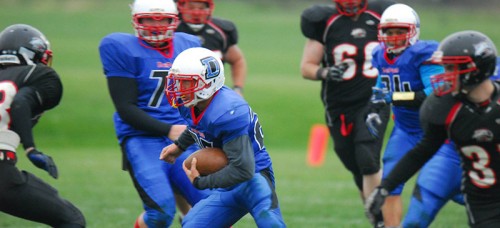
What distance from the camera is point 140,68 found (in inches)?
239

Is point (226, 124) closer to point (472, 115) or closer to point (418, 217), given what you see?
point (472, 115)

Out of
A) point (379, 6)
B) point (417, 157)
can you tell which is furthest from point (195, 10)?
point (417, 157)

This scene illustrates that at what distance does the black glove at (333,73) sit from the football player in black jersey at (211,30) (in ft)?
2.96

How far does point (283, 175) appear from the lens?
1173 centimetres

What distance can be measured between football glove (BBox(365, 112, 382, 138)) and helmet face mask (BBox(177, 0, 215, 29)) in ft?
5.95

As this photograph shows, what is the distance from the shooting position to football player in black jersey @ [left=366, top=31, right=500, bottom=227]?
475 centimetres

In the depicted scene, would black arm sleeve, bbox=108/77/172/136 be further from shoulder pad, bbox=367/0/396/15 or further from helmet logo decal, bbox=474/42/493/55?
shoulder pad, bbox=367/0/396/15

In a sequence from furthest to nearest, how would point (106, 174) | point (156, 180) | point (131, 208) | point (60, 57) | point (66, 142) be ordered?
1. point (60, 57)
2. point (66, 142)
3. point (106, 174)
4. point (131, 208)
5. point (156, 180)

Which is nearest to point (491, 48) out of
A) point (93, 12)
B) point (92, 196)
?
point (92, 196)

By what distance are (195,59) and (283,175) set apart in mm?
6804

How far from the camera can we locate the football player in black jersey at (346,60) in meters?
7.59

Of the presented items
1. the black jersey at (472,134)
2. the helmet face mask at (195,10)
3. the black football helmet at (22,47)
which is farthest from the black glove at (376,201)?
the helmet face mask at (195,10)

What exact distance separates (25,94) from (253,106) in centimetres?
1384

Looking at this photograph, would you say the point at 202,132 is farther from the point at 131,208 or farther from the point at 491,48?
the point at 131,208
